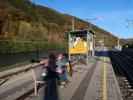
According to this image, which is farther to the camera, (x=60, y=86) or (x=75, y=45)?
(x=75, y=45)

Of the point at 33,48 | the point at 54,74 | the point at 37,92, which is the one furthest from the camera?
the point at 33,48

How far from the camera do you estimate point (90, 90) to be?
14461 mm

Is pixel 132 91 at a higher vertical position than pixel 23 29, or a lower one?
lower

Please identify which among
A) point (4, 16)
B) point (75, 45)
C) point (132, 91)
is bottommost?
point (132, 91)

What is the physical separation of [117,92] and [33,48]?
92.2ft

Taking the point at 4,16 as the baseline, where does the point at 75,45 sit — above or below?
below

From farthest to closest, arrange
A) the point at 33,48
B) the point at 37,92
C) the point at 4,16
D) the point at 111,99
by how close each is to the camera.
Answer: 1. the point at 4,16
2. the point at 33,48
3. the point at 37,92
4. the point at 111,99

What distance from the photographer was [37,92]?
13.8m

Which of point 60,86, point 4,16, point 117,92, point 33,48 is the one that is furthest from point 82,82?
point 4,16

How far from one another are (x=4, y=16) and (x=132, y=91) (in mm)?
52806

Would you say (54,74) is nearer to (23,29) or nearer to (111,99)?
(111,99)

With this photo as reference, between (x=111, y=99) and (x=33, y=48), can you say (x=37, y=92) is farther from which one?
(x=33, y=48)

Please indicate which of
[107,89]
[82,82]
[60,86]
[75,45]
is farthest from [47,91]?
[75,45]

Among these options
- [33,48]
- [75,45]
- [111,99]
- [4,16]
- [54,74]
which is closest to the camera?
[111,99]
